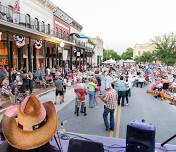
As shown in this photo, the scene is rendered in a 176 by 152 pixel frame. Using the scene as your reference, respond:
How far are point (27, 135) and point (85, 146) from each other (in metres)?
2.05

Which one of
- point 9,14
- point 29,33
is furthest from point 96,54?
point 9,14

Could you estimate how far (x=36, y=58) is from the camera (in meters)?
29.9

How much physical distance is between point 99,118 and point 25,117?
9.37 meters

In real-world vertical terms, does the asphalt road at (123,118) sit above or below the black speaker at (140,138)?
below

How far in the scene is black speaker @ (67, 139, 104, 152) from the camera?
4707 mm

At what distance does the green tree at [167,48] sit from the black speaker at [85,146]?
45733mm

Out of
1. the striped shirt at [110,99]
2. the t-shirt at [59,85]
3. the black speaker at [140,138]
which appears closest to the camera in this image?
the black speaker at [140,138]

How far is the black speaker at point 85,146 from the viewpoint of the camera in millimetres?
4707

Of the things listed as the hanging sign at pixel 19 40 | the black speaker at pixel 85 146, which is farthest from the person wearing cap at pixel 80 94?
the hanging sign at pixel 19 40

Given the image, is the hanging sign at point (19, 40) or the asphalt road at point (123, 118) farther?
the hanging sign at point (19, 40)

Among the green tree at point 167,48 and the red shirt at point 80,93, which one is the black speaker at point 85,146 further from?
the green tree at point 167,48

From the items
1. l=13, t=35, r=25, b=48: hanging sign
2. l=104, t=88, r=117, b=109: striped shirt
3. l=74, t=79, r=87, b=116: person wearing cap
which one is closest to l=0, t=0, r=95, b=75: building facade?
l=13, t=35, r=25, b=48: hanging sign

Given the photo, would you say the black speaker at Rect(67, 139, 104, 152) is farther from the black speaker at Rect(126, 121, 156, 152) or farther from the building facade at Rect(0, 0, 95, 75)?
the building facade at Rect(0, 0, 95, 75)

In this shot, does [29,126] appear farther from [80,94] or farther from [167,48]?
[167,48]
